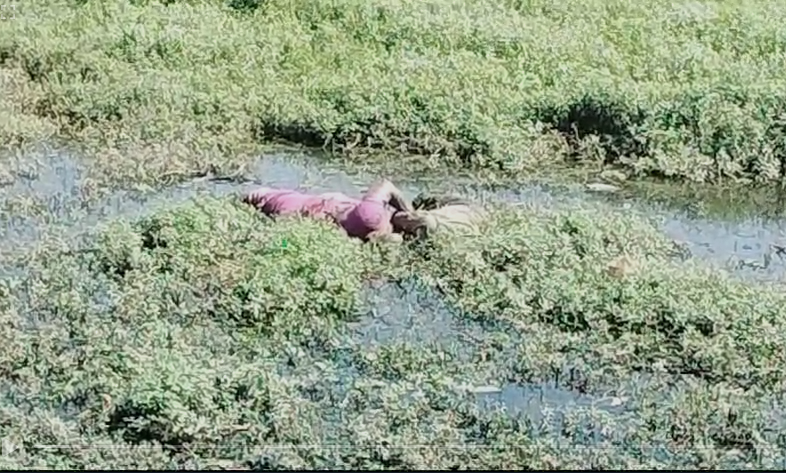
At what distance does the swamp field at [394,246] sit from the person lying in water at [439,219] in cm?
11

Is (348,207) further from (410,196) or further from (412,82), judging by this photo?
(412,82)

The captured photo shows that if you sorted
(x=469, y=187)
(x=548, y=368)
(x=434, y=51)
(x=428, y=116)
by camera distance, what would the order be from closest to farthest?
(x=548, y=368) < (x=469, y=187) < (x=428, y=116) < (x=434, y=51)

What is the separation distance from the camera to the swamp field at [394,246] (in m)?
5.30

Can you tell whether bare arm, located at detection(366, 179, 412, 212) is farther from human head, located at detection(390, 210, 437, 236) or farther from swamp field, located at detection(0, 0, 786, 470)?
swamp field, located at detection(0, 0, 786, 470)

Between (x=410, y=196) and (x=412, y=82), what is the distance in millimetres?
1647

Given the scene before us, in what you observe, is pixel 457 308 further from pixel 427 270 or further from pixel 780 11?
pixel 780 11

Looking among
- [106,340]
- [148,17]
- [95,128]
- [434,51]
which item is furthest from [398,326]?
[148,17]

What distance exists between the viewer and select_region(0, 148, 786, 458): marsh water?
5.77 metres

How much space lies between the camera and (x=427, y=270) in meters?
6.96

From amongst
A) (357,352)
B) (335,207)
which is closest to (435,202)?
(335,207)

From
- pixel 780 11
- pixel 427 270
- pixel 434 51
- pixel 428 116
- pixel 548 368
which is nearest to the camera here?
pixel 548 368

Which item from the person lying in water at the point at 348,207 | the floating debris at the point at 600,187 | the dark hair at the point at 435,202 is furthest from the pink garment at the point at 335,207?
the floating debris at the point at 600,187

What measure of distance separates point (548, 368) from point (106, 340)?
177 centimetres

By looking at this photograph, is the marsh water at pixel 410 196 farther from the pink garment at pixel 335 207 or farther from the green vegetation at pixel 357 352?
Result: the pink garment at pixel 335 207
